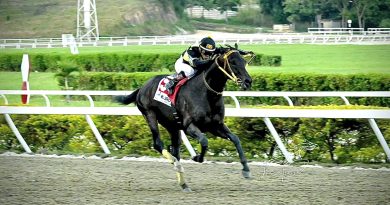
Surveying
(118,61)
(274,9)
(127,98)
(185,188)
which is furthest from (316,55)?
(185,188)

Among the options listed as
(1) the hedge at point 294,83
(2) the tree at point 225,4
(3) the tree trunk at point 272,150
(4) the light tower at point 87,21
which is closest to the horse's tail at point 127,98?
(3) the tree trunk at point 272,150

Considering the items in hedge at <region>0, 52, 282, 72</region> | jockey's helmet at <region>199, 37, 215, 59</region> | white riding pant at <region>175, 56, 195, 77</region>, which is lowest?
hedge at <region>0, 52, 282, 72</region>

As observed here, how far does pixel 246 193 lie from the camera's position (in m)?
5.81

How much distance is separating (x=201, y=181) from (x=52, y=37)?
13447 mm

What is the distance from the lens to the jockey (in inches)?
257

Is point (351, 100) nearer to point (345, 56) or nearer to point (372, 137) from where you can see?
point (372, 137)

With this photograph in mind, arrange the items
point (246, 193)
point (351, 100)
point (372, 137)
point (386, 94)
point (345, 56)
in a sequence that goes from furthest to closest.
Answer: point (345, 56) → point (351, 100) → point (386, 94) → point (372, 137) → point (246, 193)

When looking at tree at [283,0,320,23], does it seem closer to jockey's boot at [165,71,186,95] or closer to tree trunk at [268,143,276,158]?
tree trunk at [268,143,276,158]

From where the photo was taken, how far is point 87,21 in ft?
60.7

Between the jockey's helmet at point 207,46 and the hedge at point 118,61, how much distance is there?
44.1 ft

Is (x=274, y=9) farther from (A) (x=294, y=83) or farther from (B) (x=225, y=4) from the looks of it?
(B) (x=225, y=4)

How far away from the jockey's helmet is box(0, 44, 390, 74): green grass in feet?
26.6

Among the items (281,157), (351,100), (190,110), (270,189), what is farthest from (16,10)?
(270,189)

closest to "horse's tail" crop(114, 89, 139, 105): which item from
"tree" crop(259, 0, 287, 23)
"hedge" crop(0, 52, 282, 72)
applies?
"tree" crop(259, 0, 287, 23)
